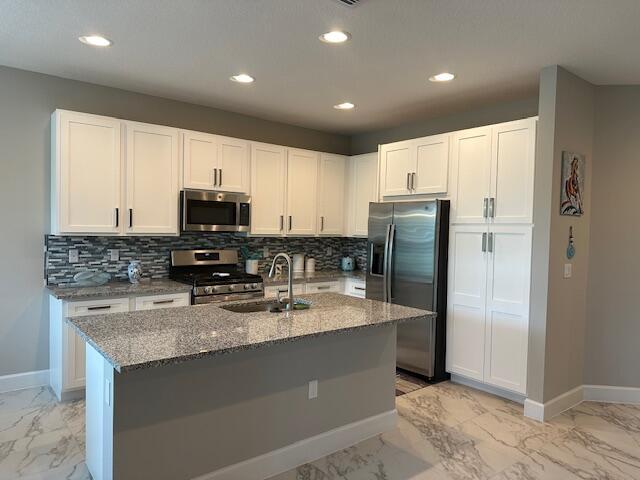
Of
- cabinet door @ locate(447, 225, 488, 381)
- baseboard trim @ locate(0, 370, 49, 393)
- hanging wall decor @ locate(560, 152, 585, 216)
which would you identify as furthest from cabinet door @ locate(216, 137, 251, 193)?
hanging wall decor @ locate(560, 152, 585, 216)

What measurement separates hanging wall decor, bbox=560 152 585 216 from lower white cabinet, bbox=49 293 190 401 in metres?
3.41

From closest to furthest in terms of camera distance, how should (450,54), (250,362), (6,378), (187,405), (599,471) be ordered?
(187,405) → (250,362) → (599,471) → (450,54) → (6,378)

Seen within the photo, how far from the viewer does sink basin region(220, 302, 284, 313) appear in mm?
2943

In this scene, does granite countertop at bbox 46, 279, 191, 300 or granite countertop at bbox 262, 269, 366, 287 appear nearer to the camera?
granite countertop at bbox 46, 279, 191, 300

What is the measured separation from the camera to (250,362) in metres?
2.48

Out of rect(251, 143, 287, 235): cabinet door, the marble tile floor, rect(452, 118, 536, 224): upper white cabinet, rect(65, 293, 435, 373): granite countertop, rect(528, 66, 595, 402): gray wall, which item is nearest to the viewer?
rect(65, 293, 435, 373): granite countertop

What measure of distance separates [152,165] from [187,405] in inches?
94.7

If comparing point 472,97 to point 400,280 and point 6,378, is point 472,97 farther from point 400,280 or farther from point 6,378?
point 6,378

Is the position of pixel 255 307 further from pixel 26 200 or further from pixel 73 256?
pixel 26 200

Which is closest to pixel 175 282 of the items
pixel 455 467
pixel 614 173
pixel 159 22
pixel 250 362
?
pixel 250 362

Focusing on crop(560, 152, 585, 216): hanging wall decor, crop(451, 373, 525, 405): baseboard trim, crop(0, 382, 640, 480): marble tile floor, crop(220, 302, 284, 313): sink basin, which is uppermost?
crop(560, 152, 585, 216): hanging wall decor

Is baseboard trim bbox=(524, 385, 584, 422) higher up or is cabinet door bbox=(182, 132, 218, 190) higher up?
cabinet door bbox=(182, 132, 218, 190)

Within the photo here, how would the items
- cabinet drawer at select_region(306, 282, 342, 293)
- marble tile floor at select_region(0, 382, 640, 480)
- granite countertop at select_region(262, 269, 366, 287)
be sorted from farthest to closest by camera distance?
cabinet drawer at select_region(306, 282, 342, 293) < granite countertop at select_region(262, 269, 366, 287) < marble tile floor at select_region(0, 382, 640, 480)

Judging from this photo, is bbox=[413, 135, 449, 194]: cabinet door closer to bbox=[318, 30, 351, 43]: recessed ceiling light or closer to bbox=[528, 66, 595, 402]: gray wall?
bbox=[528, 66, 595, 402]: gray wall
